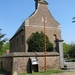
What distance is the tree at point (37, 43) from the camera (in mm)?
28225

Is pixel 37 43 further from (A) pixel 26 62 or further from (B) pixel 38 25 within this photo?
(A) pixel 26 62

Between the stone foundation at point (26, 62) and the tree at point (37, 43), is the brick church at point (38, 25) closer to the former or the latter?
the tree at point (37, 43)

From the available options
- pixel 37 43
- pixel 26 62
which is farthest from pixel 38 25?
pixel 26 62

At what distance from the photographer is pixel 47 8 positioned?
1399 inches

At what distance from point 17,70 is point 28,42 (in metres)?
13.5

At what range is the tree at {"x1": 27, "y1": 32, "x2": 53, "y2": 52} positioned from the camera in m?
28.2

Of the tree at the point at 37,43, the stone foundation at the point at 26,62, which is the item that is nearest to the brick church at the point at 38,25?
the tree at the point at 37,43

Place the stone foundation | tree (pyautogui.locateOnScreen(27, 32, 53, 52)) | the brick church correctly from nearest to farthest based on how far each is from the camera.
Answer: the stone foundation < tree (pyautogui.locateOnScreen(27, 32, 53, 52)) < the brick church

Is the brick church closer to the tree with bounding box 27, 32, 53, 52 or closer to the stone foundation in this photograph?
the tree with bounding box 27, 32, 53, 52

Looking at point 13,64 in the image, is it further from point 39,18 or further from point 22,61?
point 39,18

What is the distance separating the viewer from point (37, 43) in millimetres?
28547

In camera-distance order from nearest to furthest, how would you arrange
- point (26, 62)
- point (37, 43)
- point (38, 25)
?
point (26, 62)
point (37, 43)
point (38, 25)

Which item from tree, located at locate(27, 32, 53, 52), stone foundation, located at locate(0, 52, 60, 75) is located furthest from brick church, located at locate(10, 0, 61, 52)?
stone foundation, located at locate(0, 52, 60, 75)

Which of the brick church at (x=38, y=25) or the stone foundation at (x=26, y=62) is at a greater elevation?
the brick church at (x=38, y=25)
